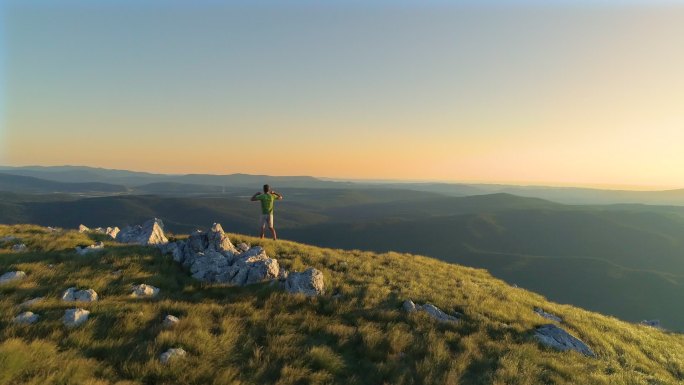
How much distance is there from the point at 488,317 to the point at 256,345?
9.00 m

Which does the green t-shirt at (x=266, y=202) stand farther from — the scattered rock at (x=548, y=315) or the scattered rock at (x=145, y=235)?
the scattered rock at (x=548, y=315)

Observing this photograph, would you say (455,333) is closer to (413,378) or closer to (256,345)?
(413,378)

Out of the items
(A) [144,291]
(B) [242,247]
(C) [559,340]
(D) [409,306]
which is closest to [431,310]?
(D) [409,306]

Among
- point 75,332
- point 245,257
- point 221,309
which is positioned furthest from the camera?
point 245,257

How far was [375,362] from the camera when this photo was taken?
8617mm

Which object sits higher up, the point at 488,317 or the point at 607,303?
the point at 488,317

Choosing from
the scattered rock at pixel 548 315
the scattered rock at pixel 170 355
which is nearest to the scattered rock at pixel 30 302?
the scattered rock at pixel 170 355

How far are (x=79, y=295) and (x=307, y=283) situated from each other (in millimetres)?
6490

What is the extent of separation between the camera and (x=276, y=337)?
873cm

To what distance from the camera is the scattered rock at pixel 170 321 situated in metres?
8.34

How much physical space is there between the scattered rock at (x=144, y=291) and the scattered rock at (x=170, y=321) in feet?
8.81

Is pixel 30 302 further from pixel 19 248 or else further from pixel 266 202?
pixel 266 202

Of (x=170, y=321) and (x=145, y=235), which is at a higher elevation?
(x=145, y=235)

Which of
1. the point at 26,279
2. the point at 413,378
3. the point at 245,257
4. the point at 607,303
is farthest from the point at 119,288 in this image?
the point at 607,303
